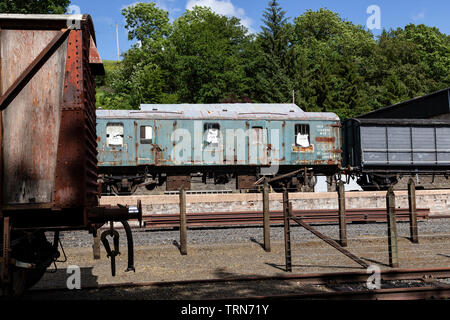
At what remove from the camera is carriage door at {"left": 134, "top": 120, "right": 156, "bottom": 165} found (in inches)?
798

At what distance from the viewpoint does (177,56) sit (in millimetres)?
51906

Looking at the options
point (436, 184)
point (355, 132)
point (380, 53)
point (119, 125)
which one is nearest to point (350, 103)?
point (380, 53)

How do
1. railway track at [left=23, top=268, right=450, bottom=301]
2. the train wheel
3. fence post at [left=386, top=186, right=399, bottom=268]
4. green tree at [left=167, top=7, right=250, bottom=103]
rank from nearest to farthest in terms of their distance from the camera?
the train wheel < railway track at [left=23, top=268, right=450, bottom=301] < fence post at [left=386, top=186, right=399, bottom=268] < green tree at [left=167, top=7, right=250, bottom=103]

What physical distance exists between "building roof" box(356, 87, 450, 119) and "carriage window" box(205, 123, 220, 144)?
1732 cm

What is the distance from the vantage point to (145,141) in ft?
66.9

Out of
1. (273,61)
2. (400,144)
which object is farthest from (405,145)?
(273,61)

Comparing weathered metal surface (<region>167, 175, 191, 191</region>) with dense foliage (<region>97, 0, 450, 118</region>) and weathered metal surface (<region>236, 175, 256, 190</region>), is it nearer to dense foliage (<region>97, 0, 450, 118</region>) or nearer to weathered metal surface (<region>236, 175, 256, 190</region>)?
weathered metal surface (<region>236, 175, 256, 190</region>)

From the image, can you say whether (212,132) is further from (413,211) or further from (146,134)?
(413,211)

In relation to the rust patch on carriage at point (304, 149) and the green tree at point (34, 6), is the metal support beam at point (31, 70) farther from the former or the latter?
the green tree at point (34, 6)

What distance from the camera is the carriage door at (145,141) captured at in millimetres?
20277

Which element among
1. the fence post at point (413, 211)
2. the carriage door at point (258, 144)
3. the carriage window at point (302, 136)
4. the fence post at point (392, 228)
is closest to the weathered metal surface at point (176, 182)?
the carriage door at point (258, 144)

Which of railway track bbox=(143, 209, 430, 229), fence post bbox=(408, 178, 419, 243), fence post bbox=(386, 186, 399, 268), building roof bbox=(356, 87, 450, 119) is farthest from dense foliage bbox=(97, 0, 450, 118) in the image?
fence post bbox=(386, 186, 399, 268)

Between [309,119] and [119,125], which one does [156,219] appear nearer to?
[119,125]
